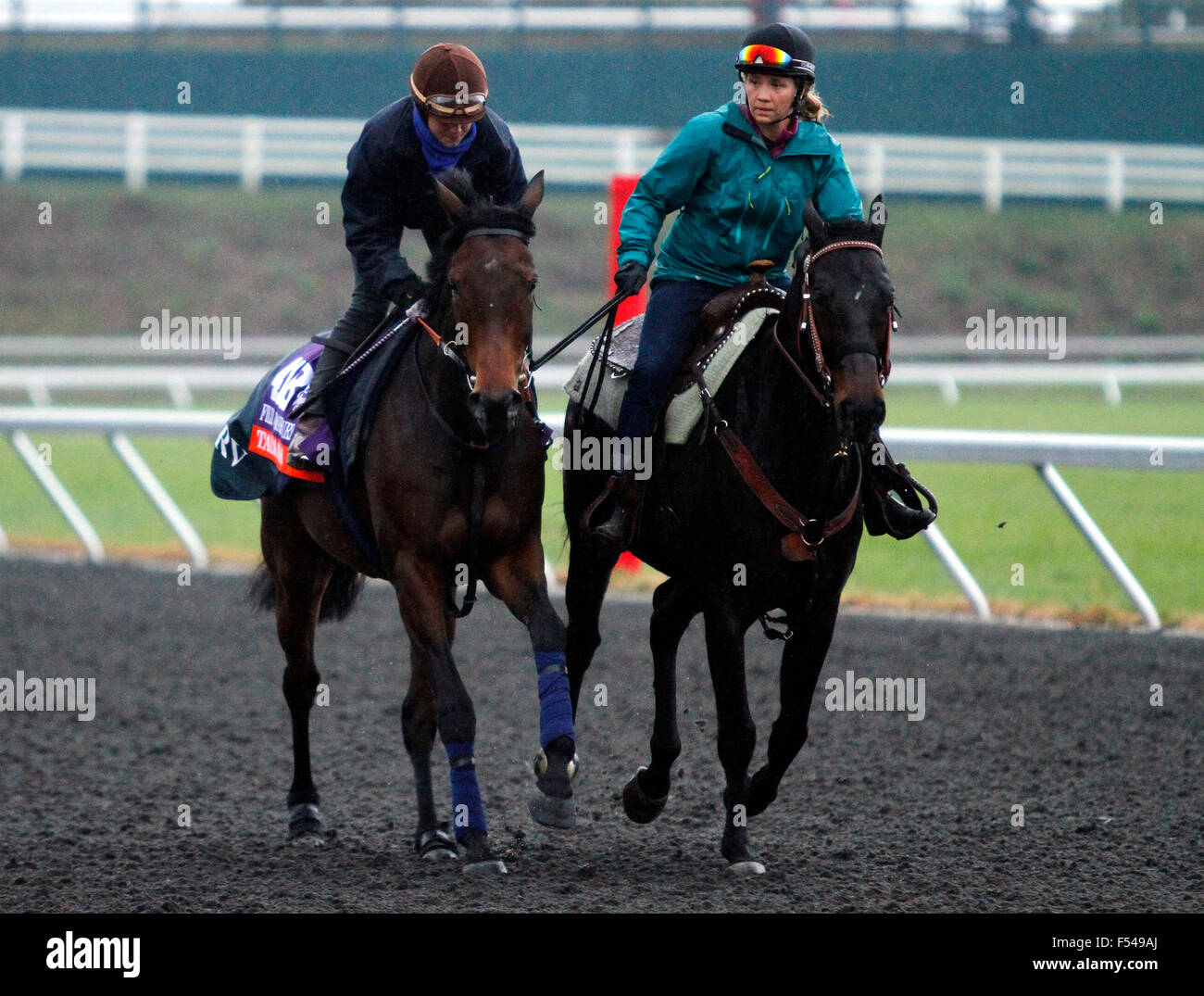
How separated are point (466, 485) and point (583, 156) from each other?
66.9 feet

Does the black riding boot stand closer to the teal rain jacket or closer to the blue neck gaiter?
the teal rain jacket

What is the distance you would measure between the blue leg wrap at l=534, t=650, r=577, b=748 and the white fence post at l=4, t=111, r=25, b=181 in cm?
2303

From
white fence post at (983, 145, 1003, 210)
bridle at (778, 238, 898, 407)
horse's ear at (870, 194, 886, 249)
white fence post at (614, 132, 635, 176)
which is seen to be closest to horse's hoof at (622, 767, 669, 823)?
bridle at (778, 238, 898, 407)

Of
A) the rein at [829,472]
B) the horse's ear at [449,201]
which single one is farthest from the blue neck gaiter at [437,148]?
the rein at [829,472]

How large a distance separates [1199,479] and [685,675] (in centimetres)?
881

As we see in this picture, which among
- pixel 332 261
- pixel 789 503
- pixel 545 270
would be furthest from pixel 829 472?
pixel 332 261

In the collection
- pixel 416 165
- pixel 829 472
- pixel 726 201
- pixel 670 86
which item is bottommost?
pixel 829 472

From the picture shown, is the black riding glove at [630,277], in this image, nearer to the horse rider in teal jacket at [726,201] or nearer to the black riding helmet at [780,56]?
the horse rider in teal jacket at [726,201]

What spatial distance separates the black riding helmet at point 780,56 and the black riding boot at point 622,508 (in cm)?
126

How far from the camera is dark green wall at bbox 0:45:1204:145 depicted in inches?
1035

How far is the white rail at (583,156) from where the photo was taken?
24547mm

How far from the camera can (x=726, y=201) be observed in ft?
17.4

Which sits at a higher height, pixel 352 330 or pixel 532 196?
pixel 532 196

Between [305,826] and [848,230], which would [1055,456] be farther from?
[305,826]
